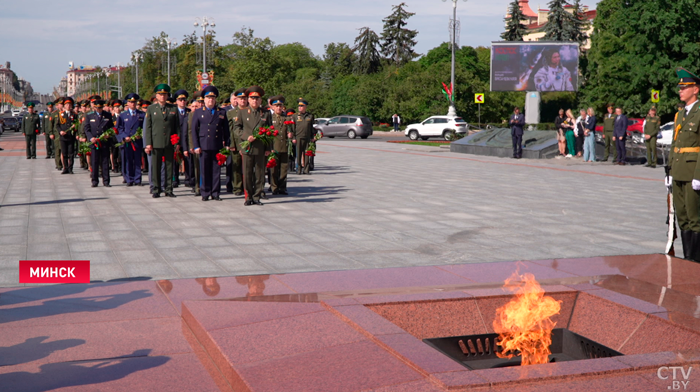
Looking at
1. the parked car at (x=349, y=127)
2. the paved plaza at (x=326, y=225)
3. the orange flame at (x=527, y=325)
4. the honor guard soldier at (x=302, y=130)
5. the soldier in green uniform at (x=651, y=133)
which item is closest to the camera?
the orange flame at (x=527, y=325)

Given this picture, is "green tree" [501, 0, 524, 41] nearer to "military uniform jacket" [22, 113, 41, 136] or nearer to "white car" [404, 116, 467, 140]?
"white car" [404, 116, 467, 140]

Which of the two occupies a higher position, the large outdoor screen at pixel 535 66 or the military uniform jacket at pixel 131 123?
the large outdoor screen at pixel 535 66

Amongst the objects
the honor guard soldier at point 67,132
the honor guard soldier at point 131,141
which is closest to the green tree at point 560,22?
the honor guard soldier at point 67,132

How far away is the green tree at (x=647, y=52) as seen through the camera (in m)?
44.3

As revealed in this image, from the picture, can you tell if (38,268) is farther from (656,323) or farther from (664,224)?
(664,224)

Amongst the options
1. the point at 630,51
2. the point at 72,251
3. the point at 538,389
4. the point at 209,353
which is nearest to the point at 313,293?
the point at 209,353

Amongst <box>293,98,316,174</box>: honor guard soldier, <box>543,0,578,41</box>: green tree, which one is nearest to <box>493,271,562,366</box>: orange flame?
<box>293,98,316,174</box>: honor guard soldier

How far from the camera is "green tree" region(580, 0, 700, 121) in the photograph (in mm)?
44344

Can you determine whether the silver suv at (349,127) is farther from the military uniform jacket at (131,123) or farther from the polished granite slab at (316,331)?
the polished granite slab at (316,331)

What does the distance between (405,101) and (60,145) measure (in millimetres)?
41921

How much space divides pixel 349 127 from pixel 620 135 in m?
26.4

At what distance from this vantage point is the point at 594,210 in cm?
1109

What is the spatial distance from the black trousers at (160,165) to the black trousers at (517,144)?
1560cm

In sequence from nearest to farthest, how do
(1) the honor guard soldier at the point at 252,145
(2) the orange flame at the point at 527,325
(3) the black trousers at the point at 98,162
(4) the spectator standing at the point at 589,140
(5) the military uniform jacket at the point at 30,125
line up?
(2) the orange flame at the point at 527,325 < (1) the honor guard soldier at the point at 252,145 < (3) the black trousers at the point at 98,162 < (4) the spectator standing at the point at 589,140 < (5) the military uniform jacket at the point at 30,125
